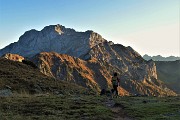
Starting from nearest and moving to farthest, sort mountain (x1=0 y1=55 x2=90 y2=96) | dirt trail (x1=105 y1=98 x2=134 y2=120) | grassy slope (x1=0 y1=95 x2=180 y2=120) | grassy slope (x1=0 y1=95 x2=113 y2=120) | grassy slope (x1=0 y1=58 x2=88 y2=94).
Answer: grassy slope (x1=0 y1=95 x2=113 y2=120) → grassy slope (x1=0 y1=95 x2=180 y2=120) → dirt trail (x1=105 y1=98 x2=134 y2=120) → mountain (x1=0 y1=55 x2=90 y2=96) → grassy slope (x1=0 y1=58 x2=88 y2=94)

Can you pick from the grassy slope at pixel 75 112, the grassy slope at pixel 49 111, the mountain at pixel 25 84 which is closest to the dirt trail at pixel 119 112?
the grassy slope at pixel 75 112

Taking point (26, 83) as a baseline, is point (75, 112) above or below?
below

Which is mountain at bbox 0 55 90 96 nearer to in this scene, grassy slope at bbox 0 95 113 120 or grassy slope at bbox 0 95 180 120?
grassy slope at bbox 0 95 113 120

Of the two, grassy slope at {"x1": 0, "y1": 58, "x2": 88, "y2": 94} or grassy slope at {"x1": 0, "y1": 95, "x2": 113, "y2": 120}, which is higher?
grassy slope at {"x1": 0, "y1": 58, "x2": 88, "y2": 94}

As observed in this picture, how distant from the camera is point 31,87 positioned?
44.9m

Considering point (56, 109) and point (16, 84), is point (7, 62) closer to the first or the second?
point (16, 84)

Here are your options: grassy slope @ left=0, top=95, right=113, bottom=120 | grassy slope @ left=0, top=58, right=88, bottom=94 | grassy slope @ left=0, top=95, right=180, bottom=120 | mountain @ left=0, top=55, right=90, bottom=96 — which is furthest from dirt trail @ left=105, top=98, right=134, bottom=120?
grassy slope @ left=0, top=58, right=88, bottom=94

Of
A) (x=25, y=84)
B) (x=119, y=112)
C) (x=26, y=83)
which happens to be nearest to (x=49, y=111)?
(x=119, y=112)

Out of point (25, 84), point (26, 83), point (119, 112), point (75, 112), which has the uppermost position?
point (26, 83)

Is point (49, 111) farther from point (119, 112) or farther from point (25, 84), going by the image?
point (25, 84)

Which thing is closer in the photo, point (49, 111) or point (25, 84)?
point (49, 111)

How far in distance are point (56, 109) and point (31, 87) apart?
836 inches

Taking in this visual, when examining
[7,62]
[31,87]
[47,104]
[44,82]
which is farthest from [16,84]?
[47,104]

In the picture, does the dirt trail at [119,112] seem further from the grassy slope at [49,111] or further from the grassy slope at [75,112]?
the grassy slope at [49,111]
